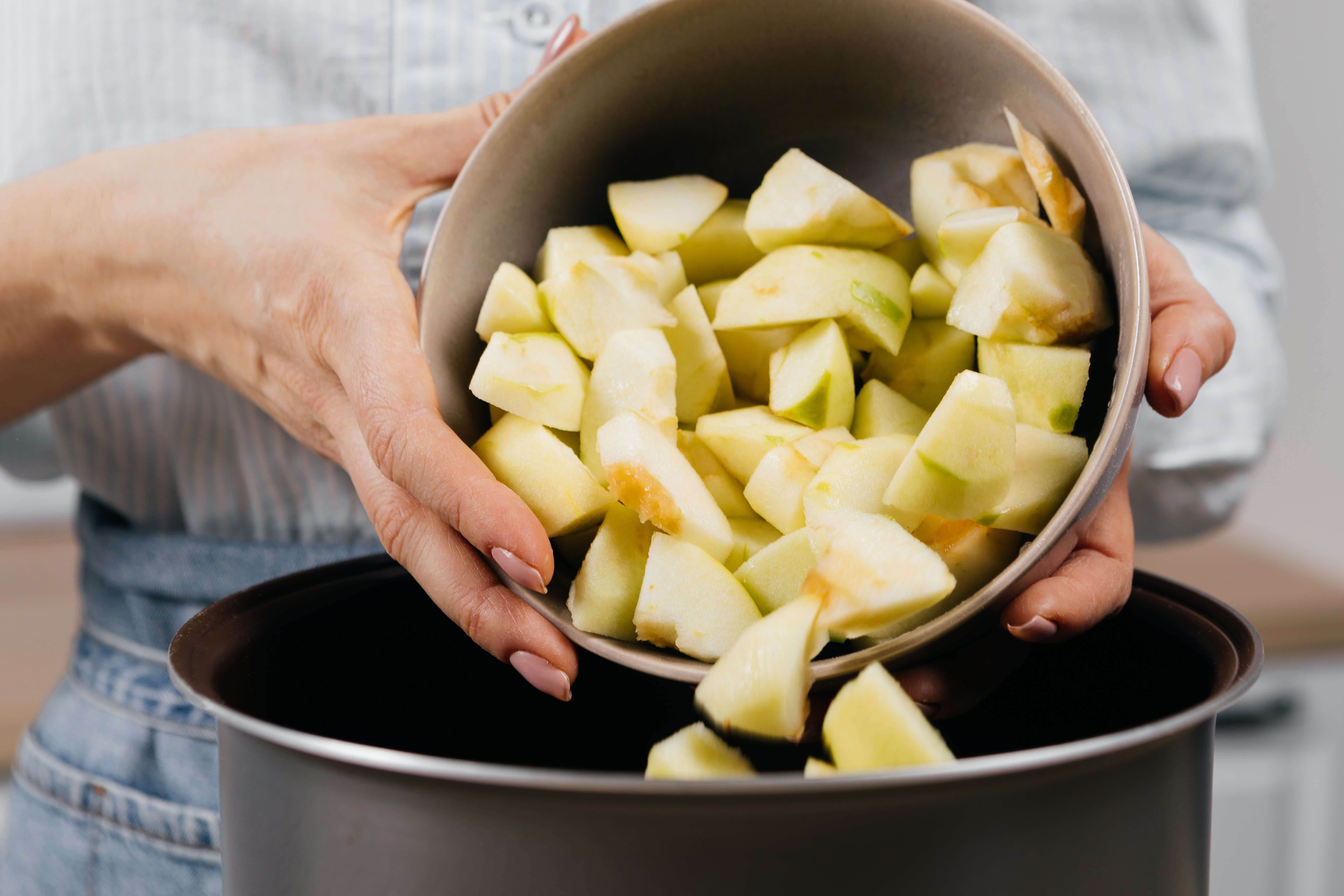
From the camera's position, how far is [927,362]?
0.55 meters

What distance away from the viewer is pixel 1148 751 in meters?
0.32

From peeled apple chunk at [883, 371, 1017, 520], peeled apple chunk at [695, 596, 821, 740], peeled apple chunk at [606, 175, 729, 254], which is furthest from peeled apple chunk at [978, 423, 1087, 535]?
peeled apple chunk at [606, 175, 729, 254]

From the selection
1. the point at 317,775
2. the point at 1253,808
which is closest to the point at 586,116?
the point at 317,775

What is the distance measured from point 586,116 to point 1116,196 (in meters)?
0.28

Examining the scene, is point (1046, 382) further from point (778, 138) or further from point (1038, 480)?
point (778, 138)

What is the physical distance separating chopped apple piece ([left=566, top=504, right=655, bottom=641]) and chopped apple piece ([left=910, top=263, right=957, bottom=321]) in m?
0.20

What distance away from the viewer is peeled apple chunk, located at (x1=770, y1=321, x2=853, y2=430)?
0.51 metres

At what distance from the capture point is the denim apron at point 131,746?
0.68 metres

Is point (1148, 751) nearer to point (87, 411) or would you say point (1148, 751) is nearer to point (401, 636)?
point (401, 636)

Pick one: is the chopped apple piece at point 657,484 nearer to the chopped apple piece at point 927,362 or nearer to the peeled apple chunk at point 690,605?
the peeled apple chunk at point 690,605

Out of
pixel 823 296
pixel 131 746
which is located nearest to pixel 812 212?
pixel 823 296

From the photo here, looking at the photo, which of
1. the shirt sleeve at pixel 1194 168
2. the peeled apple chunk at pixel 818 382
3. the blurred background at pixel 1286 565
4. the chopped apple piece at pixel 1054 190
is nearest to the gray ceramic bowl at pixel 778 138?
the chopped apple piece at pixel 1054 190

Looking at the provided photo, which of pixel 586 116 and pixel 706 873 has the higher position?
pixel 586 116

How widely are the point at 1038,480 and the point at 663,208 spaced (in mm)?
256
